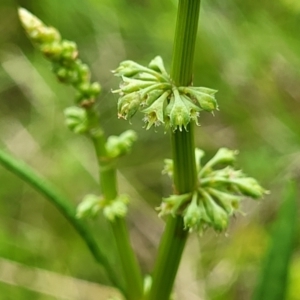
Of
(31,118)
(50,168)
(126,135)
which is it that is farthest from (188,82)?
(31,118)

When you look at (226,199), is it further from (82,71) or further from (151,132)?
(151,132)

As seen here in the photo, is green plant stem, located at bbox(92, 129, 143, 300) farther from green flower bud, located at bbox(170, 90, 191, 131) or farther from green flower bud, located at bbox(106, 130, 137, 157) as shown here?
green flower bud, located at bbox(170, 90, 191, 131)

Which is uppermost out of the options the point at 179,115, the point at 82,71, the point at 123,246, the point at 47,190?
the point at 82,71

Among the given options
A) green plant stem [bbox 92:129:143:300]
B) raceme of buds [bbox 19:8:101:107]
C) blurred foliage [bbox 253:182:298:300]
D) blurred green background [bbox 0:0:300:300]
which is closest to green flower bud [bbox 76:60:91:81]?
raceme of buds [bbox 19:8:101:107]

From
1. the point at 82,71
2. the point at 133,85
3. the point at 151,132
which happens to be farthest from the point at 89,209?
the point at 151,132

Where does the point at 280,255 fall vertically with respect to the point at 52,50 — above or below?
below

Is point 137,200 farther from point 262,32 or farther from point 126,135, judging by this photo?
point 126,135
